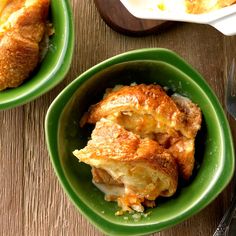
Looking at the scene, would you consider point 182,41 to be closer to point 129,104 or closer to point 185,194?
point 129,104

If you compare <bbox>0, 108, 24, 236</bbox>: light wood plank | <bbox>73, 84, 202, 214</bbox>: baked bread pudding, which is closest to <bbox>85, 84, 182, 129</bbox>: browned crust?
<bbox>73, 84, 202, 214</bbox>: baked bread pudding

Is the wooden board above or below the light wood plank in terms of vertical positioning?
above

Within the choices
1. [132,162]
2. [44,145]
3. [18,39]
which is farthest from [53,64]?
[132,162]

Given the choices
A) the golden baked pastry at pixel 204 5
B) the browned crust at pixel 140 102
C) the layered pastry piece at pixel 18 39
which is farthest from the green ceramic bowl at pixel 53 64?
the golden baked pastry at pixel 204 5

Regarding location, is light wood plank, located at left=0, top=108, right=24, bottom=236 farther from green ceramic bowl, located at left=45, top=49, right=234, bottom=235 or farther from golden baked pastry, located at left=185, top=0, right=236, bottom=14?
golden baked pastry, located at left=185, top=0, right=236, bottom=14

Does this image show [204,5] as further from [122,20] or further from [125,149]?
[125,149]

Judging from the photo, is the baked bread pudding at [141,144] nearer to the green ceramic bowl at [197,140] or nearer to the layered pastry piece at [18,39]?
the green ceramic bowl at [197,140]
